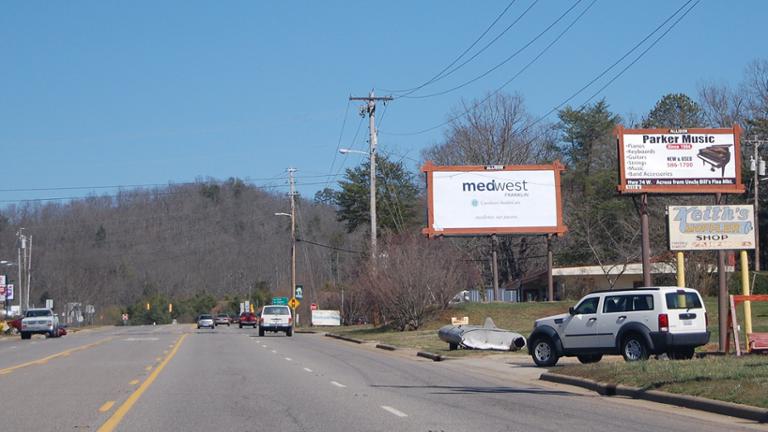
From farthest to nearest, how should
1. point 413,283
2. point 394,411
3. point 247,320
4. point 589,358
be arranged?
point 247,320, point 413,283, point 589,358, point 394,411

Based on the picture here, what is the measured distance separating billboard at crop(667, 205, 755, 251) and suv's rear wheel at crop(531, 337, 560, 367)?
13.9 ft

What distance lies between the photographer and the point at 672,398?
16141 mm

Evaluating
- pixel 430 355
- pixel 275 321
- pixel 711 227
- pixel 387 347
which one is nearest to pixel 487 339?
pixel 430 355

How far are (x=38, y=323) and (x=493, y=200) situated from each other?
28841mm

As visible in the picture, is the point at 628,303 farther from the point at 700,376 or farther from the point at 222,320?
the point at 222,320

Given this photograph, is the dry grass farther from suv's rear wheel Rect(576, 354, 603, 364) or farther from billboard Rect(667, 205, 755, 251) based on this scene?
billboard Rect(667, 205, 755, 251)

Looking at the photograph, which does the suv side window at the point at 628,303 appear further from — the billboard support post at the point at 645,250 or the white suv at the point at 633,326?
the billboard support post at the point at 645,250

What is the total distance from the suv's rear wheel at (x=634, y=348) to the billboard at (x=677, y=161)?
16161mm

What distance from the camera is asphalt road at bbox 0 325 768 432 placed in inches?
Result: 526

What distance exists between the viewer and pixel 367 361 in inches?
1167

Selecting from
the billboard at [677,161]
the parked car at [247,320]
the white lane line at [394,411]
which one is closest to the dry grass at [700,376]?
the white lane line at [394,411]

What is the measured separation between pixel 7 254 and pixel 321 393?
128376 millimetres

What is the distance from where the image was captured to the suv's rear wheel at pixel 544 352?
24422 millimetres

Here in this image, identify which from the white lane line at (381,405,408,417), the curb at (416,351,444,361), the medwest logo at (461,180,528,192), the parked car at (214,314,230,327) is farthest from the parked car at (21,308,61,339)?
the white lane line at (381,405,408,417)
